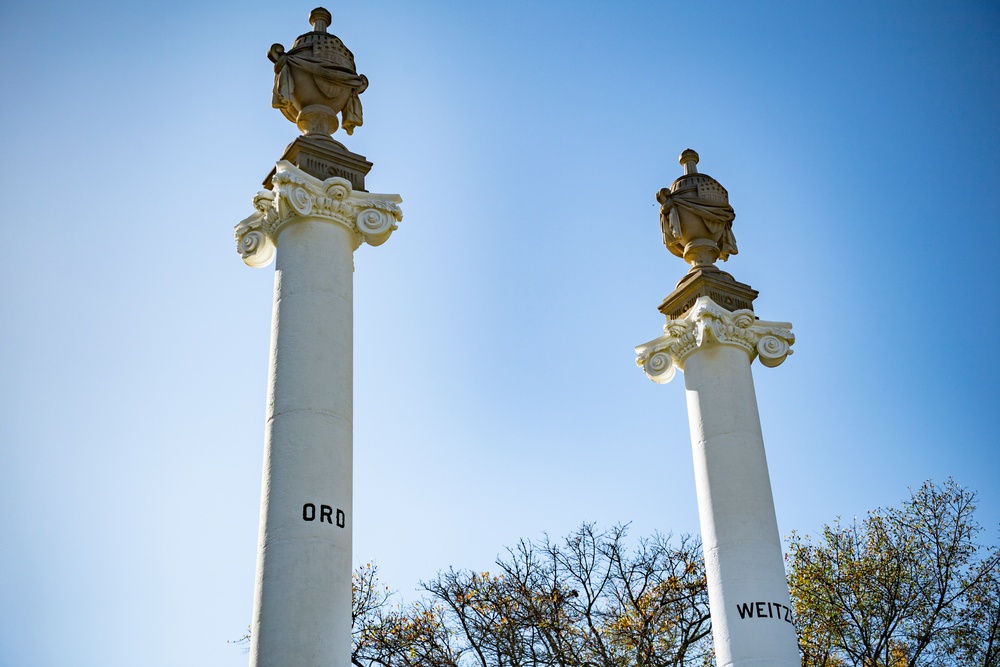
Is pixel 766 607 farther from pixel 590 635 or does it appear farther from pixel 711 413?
pixel 590 635

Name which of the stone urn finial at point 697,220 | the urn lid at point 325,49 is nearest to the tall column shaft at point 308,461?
the urn lid at point 325,49

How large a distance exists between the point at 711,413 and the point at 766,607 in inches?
171

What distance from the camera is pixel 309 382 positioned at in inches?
821

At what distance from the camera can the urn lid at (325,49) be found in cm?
2498

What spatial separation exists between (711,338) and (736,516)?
413cm

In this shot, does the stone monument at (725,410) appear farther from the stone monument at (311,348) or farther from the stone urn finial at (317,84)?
the stone urn finial at (317,84)

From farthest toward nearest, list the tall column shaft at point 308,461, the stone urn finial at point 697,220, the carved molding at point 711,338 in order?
the stone urn finial at point 697,220 → the carved molding at point 711,338 → the tall column shaft at point 308,461

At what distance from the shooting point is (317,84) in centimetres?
2484

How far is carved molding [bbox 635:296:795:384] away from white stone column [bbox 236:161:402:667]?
288 inches

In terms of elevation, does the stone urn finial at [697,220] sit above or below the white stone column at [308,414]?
above

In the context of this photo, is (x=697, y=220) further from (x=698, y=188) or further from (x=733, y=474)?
(x=733, y=474)

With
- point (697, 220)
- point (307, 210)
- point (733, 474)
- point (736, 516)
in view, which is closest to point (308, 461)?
point (307, 210)

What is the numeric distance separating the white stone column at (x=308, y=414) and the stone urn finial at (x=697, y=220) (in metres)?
8.07

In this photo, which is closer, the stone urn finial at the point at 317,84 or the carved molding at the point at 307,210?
the carved molding at the point at 307,210
